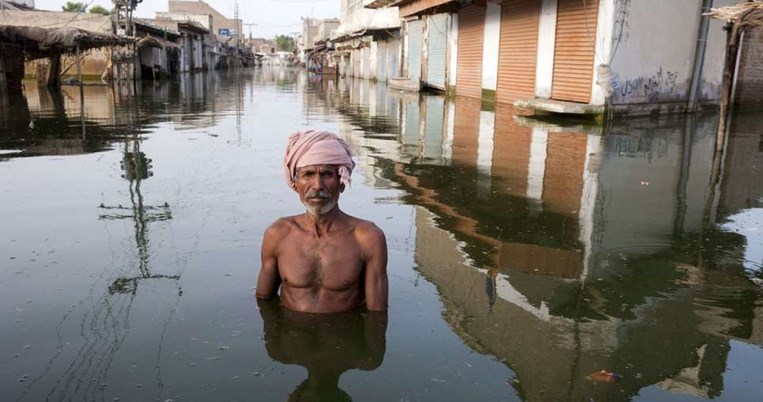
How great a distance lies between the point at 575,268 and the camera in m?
4.13

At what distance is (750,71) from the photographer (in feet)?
57.1

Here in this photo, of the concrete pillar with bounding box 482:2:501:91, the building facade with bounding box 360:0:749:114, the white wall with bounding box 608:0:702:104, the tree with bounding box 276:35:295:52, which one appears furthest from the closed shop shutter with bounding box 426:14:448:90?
the tree with bounding box 276:35:295:52

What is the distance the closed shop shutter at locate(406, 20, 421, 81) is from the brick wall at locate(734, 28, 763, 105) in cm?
1442

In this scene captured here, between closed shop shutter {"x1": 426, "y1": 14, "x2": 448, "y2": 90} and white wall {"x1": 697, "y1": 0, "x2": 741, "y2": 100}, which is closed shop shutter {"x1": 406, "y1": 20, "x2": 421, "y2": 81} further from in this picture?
white wall {"x1": 697, "y1": 0, "x2": 741, "y2": 100}

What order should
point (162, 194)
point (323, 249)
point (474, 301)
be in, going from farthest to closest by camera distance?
point (162, 194)
point (474, 301)
point (323, 249)

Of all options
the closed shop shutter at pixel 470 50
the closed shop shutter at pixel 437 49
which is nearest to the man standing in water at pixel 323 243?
the closed shop shutter at pixel 470 50

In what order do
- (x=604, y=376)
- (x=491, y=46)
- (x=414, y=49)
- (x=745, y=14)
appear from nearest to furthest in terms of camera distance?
1. (x=604, y=376)
2. (x=745, y=14)
3. (x=491, y=46)
4. (x=414, y=49)

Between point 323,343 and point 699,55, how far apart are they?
51.2 feet

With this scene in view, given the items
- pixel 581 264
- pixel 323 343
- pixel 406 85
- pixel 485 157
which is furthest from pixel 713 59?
pixel 323 343

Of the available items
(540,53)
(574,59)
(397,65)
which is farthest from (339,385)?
(397,65)

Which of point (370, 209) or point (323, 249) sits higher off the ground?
point (323, 249)

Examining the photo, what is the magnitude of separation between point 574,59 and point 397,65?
21582mm

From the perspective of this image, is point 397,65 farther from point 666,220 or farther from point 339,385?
point 339,385

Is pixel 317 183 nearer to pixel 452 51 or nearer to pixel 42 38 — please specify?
pixel 452 51
